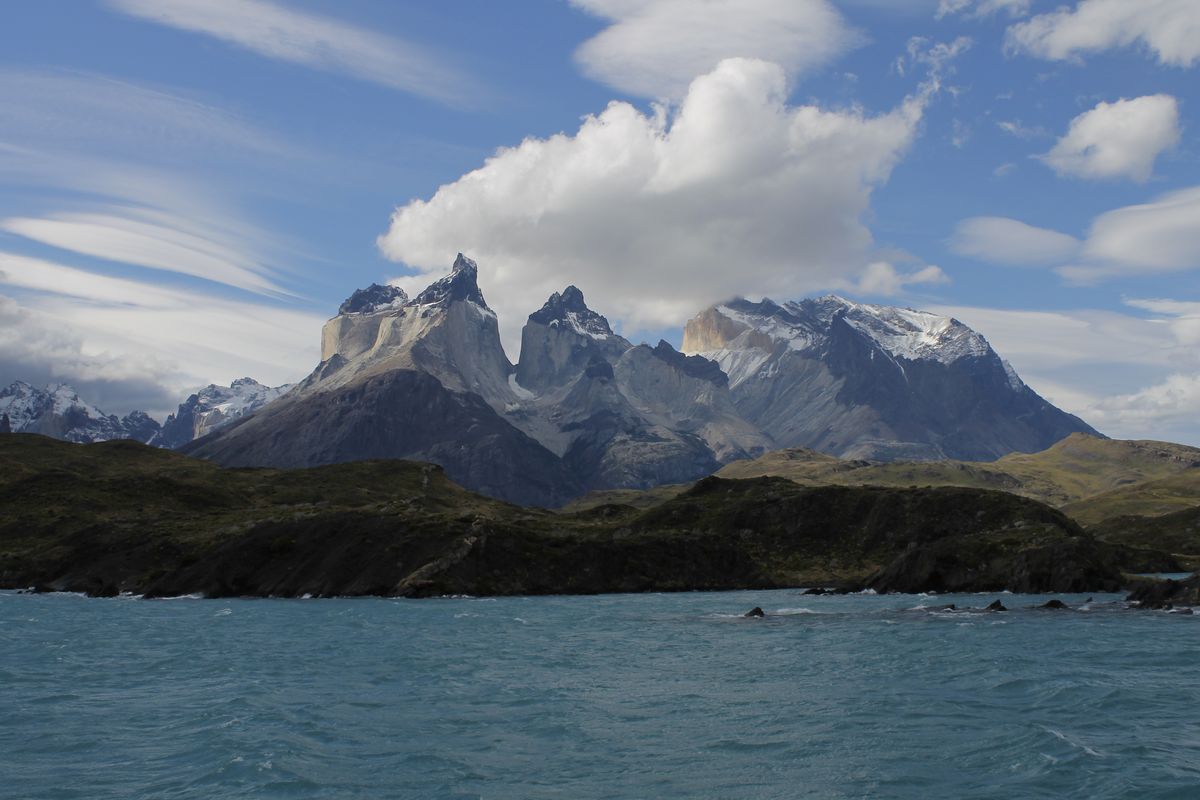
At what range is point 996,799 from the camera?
39969 mm

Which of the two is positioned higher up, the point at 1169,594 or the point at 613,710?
the point at 1169,594

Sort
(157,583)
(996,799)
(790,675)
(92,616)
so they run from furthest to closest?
(157,583) → (92,616) → (790,675) → (996,799)

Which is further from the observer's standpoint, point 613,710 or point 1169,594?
point 1169,594

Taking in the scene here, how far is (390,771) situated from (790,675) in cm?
3490

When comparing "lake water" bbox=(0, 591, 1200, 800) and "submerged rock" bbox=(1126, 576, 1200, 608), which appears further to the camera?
"submerged rock" bbox=(1126, 576, 1200, 608)

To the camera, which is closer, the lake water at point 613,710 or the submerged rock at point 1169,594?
the lake water at point 613,710

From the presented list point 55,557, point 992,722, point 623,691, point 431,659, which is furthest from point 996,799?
point 55,557

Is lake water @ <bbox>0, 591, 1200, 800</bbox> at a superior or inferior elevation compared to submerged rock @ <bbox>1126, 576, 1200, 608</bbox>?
inferior

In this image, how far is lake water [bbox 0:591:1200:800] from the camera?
43875mm

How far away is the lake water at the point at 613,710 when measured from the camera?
43.9m

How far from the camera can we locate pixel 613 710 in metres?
61.2

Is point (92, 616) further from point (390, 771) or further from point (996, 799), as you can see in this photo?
point (996, 799)

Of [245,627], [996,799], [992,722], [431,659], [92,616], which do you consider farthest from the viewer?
[92,616]

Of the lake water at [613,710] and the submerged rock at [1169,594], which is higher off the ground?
the submerged rock at [1169,594]
